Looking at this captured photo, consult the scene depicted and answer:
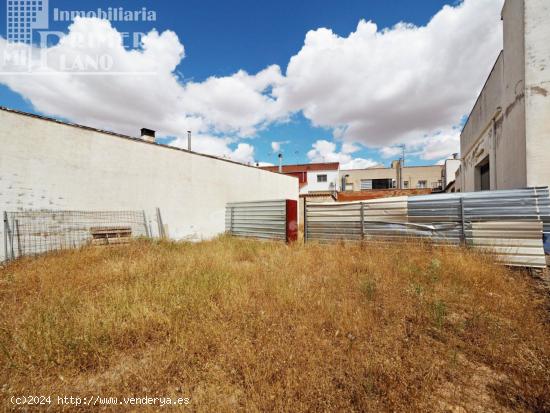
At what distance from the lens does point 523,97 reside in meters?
5.70

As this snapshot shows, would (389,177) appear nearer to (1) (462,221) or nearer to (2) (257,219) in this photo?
(2) (257,219)

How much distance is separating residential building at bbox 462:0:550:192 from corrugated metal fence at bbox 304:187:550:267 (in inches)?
35.0

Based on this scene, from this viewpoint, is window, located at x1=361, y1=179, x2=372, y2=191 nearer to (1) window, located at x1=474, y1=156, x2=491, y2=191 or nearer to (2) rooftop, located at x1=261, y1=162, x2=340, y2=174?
(2) rooftop, located at x1=261, y1=162, x2=340, y2=174

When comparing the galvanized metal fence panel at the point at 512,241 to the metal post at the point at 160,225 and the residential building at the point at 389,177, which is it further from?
the residential building at the point at 389,177

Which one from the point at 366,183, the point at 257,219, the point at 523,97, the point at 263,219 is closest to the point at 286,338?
the point at 263,219

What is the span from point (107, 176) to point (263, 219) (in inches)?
242

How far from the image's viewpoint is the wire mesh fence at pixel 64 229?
19.8ft

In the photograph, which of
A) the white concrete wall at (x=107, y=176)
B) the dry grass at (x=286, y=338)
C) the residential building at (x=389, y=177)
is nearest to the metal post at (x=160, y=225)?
the white concrete wall at (x=107, y=176)

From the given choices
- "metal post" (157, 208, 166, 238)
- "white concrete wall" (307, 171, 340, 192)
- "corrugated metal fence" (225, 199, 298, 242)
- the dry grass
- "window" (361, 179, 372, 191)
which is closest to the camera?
the dry grass

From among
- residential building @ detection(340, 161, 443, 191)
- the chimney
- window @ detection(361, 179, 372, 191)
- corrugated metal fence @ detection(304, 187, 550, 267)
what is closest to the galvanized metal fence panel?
corrugated metal fence @ detection(304, 187, 550, 267)

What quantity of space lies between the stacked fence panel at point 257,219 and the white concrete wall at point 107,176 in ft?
1.95

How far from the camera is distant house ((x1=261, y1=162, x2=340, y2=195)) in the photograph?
33.3 metres

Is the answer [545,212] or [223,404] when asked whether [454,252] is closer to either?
[545,212]

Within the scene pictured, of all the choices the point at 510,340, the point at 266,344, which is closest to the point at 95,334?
the point at 266,344
